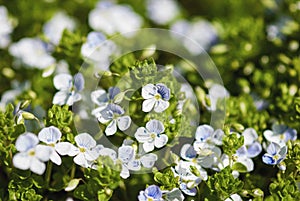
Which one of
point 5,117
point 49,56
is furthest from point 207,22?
point 5,117

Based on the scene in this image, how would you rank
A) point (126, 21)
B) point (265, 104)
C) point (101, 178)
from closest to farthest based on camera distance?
point (101, 178)
point (265, 104)
point (126, 21)

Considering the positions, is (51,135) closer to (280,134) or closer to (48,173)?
(48,173)

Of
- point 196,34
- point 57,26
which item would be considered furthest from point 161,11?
point 57,26

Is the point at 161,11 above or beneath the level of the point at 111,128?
beneath

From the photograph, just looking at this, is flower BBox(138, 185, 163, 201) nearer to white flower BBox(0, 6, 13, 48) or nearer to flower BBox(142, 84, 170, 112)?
flower BBox(142, 84, 170, 112)

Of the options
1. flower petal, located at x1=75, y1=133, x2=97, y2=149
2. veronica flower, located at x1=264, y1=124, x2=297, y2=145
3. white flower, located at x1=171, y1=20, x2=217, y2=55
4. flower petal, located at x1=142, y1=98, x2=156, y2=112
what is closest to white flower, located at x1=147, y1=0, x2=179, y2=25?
white flower, located at x1=171, y1=20, x2=217, y2=55

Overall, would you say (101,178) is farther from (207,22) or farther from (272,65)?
(207,22)
